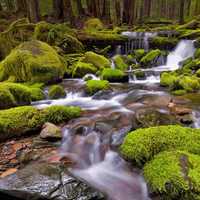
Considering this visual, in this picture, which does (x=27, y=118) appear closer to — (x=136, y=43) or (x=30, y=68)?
(x=30, y=68)

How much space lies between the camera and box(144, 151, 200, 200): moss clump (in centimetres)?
302

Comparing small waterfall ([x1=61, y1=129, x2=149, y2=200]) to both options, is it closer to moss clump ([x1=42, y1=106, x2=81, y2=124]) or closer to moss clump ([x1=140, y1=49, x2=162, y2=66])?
moss clump ([x1=42, y1=106, x2=81, y2=124])

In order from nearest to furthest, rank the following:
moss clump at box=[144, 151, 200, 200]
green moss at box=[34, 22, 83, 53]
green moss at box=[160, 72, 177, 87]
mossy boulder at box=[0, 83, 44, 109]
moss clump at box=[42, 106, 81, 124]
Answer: moss clump at box=[144, 151, 200, 200]
moss clump at box=[42, 106, 81, 124]
mossy boulder at box=[0, 83, 44, 109]
green moss at box=[160, 72, 177, 87]
green moss at box=[34, 22, 83, 53]

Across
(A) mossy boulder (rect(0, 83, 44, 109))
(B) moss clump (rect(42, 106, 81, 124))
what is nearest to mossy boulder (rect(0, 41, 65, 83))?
(A) mossy boulder (rect(0, 83, 44, 109))

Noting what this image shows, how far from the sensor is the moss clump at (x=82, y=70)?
10625 mm

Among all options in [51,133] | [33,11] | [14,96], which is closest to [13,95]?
[14,96]

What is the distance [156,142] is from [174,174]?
797mm

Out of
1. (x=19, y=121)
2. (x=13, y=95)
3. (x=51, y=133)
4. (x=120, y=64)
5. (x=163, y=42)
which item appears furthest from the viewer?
(x=163, y=42)

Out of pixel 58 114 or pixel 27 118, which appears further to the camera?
pixel 58 114

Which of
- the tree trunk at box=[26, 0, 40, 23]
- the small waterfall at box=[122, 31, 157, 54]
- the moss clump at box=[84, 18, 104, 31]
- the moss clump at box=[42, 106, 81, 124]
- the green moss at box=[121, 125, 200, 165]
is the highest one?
the tree trunk at box=[26, 0, 40, 23]

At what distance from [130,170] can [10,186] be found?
5.34 feet

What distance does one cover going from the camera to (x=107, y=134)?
4.88 m

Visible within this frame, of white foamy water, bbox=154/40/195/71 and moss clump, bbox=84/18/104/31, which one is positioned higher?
moss clump, bbox=84/18/104/31

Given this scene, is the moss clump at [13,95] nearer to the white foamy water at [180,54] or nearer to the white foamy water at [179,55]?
the white foamy water at [179,55]
